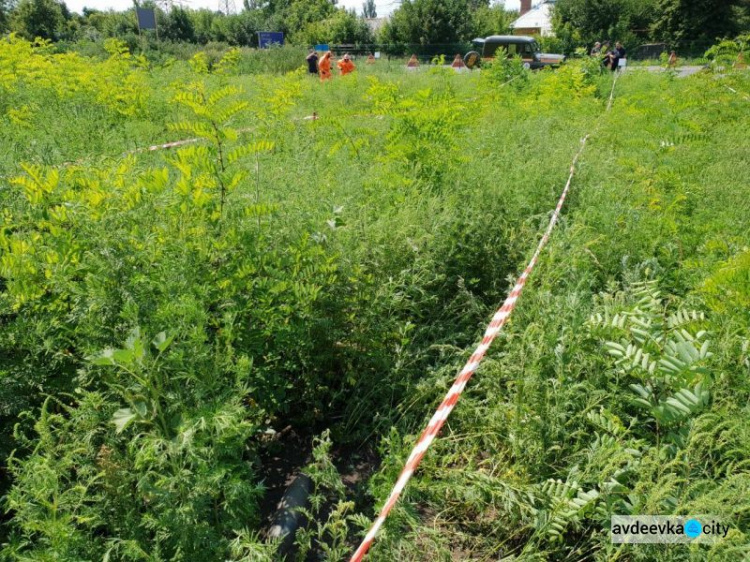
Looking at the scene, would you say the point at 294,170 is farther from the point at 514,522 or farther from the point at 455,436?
the point at 514,522

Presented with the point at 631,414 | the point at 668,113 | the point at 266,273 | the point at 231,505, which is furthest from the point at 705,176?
the point at 231,505

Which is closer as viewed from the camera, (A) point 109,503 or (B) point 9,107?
(A) point 109,503

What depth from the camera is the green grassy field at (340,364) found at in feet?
6.63

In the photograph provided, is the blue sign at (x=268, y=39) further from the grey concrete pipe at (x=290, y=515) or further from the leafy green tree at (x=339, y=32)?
the grey concrete pipe at (x=290, y=515)

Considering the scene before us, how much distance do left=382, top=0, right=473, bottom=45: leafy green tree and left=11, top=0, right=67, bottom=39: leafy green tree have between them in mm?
29647

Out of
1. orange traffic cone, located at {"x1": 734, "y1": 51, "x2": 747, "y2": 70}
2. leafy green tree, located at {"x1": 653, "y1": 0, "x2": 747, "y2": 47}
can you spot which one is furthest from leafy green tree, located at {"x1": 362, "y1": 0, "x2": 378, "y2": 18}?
orange traffic cone, located at {"x1": 734, "y1": 51, "x2": 747, "y2": 70}

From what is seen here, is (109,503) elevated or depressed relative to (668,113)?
depressed

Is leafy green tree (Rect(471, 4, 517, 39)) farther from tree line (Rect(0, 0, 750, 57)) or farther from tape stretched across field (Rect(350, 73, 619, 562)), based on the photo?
tape stretched across field (Rect(350, 73, 619, 562))

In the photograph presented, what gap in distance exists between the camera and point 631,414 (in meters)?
2.87

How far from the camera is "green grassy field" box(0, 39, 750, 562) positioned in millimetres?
2021

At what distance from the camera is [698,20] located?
4022 centimetres

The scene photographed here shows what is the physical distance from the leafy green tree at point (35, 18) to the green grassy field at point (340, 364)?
174 feet

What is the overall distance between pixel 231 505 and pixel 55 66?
986 cm

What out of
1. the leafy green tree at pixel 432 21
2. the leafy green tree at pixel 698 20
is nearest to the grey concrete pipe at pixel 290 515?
the leafy green tree at pixel 432 21
